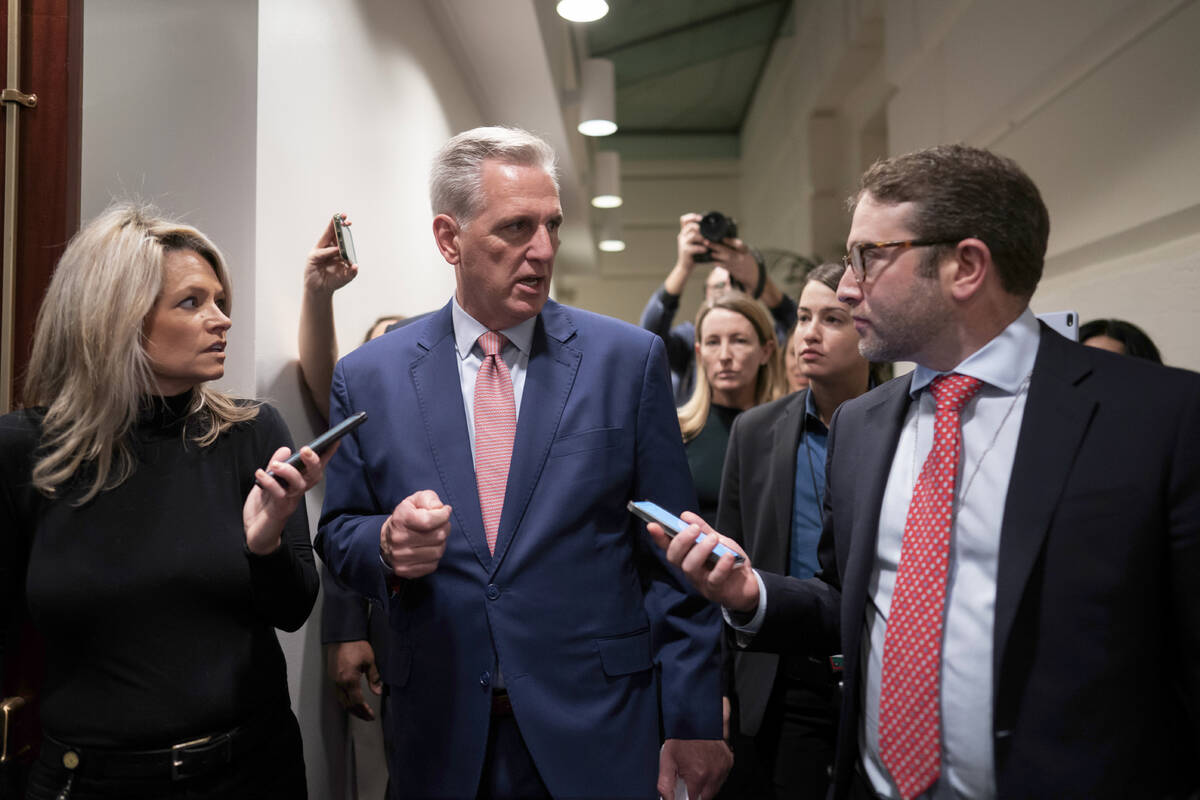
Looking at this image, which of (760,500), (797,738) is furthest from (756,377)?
(797,738)

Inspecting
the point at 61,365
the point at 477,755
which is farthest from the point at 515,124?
the point at 477,755

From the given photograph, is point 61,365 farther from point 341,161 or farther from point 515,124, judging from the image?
point 515,124

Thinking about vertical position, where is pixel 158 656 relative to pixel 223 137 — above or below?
below

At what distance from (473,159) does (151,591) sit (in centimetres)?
98

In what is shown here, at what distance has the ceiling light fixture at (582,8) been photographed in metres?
4.35

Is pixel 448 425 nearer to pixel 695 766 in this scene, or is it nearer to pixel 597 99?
pixel 695 766

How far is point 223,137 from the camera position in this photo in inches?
82.5

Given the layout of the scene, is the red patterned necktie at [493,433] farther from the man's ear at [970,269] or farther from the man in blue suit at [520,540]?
the man's ear at [970,269]

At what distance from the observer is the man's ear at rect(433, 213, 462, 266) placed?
68.9 inches

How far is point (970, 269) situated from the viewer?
4.46ft

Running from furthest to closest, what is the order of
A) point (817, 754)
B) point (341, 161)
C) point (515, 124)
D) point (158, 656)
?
point (515, 124) → point (341, 161) → point (817, 754) → point (158, 656)

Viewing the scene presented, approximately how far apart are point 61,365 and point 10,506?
10.4 inches

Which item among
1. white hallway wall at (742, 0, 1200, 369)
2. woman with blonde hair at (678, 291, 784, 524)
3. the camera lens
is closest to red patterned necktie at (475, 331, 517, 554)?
woman with blonde hair at (678, 291, 784, 524)

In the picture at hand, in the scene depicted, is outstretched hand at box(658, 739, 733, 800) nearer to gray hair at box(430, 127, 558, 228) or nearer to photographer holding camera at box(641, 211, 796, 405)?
gray hair at box(430, 127, 558, 228)
